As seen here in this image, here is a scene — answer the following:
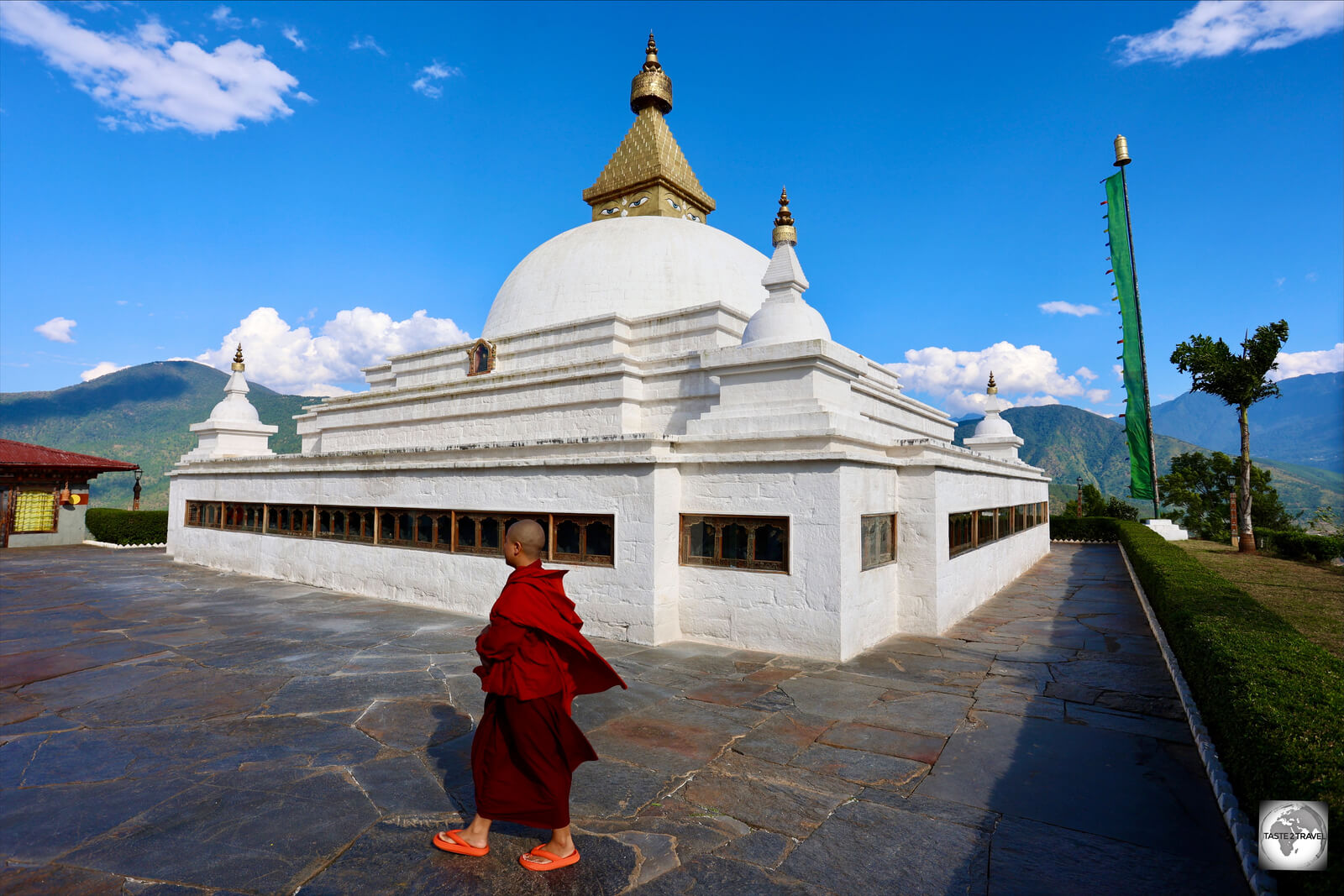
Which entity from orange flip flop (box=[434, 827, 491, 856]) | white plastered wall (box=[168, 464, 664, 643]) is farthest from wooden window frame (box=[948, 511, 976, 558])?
orange flip flop (box=[434, 827, 491, 856])

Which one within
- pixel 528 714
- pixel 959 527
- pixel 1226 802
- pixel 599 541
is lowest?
pixel 1226 802

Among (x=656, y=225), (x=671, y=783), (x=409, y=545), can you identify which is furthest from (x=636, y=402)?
(x=671, y=783)

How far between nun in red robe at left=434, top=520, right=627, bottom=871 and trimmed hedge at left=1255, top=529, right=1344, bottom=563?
24.1 metres

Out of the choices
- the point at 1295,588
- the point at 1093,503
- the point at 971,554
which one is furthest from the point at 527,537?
the point at 1093,503

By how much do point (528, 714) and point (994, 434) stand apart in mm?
20929

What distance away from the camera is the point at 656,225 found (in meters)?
17.5

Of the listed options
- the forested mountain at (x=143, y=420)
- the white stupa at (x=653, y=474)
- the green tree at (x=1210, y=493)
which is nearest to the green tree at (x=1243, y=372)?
the white stupa at (x=653, y=474)

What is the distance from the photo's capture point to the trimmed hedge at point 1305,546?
61.7 ft

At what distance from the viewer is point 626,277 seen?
627 inches

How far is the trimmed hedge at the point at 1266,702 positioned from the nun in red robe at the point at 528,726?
3249 millimetres

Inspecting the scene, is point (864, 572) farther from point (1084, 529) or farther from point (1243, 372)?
point (1084, 529)

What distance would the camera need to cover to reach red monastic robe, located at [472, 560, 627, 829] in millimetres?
3553

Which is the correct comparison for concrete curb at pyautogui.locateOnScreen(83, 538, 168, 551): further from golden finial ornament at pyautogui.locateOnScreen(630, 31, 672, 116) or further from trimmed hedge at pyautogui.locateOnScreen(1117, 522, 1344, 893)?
trimmed hedge at pyautogui.locateOnScreen(1117, 522, 1344, 893)

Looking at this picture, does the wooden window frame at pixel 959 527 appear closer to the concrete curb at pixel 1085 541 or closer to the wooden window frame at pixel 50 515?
the concrete curb at pixel 1085 541
